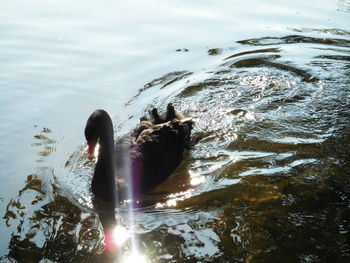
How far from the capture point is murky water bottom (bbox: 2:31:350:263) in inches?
145

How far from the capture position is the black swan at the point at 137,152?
4.42 m

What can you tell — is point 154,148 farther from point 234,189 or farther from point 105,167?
point 234,189

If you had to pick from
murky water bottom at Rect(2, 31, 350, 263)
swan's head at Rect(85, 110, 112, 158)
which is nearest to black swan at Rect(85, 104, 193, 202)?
swan's head at Rect(85, 110, 112, 158)

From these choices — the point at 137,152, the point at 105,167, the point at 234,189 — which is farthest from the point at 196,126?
the point at 105,167

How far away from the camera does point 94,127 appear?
4.39 metres

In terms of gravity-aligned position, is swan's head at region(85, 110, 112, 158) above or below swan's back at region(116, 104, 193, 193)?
above

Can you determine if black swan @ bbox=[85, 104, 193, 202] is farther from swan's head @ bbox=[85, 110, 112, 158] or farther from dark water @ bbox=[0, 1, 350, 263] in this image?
dark water @ bbox=[0, 1, 350, 263]

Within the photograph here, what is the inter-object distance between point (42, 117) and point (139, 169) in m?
1.99

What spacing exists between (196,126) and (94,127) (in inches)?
77.5

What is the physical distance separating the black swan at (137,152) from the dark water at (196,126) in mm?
177

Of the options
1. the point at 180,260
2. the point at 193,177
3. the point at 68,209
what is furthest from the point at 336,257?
the point at 68,209

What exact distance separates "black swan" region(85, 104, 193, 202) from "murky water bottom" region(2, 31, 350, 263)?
16 centimetres

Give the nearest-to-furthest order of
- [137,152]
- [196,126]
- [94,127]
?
[94,127] → [137,152] → [196,126]

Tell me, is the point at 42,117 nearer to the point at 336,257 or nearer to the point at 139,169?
the point at 139,169
